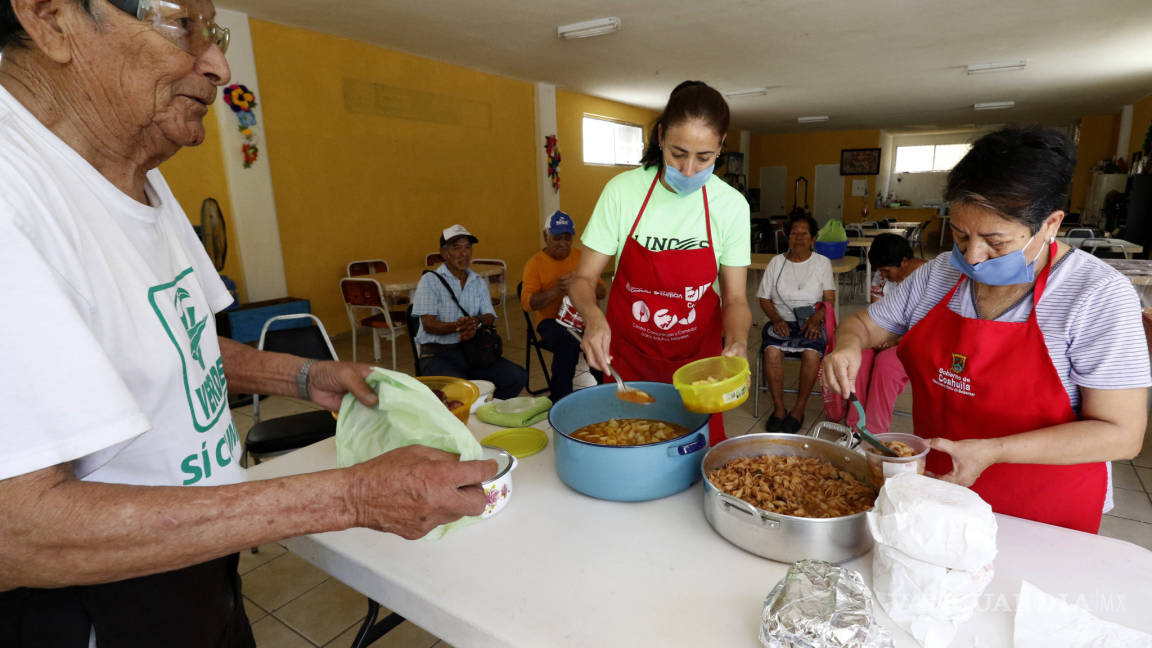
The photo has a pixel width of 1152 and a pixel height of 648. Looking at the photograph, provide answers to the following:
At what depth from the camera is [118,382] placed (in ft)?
2.16

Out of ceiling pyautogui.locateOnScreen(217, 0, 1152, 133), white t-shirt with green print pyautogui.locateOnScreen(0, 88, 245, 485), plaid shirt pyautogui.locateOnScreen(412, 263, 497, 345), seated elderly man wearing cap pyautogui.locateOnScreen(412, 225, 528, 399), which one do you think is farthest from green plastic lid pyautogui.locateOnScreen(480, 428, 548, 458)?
ceiling pyautogui.locateOnScreen(217, 0, 1152, 133)

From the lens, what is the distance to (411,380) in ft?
3.36

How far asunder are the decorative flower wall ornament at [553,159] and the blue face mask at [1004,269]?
8.18 metres

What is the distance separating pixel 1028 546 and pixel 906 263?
342cm

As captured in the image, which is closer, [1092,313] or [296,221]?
[1092,313]

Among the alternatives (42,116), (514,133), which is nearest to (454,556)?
(42,116)

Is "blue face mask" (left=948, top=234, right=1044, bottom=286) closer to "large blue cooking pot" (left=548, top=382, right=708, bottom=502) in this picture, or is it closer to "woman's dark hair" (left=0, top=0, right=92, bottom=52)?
"large blue cooking pot" (left=548, top=382, right=708, bottom=502)

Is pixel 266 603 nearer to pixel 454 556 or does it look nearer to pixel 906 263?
pixel 454 556

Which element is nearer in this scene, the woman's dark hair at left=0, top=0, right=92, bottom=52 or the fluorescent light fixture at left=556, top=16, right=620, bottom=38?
the woman's dark hair at left=0, top=0, right=92, bottom=52

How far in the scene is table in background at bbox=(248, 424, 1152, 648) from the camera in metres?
0.90

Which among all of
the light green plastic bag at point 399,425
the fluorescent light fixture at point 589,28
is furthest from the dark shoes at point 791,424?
the fluorescent light fixture at point 589,28

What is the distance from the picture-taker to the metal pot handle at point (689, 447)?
1.22m

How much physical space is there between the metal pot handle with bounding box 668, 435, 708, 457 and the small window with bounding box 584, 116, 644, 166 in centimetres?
944

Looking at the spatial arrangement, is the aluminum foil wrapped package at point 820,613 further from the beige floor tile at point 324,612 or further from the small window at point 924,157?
the small window at point 924,157
